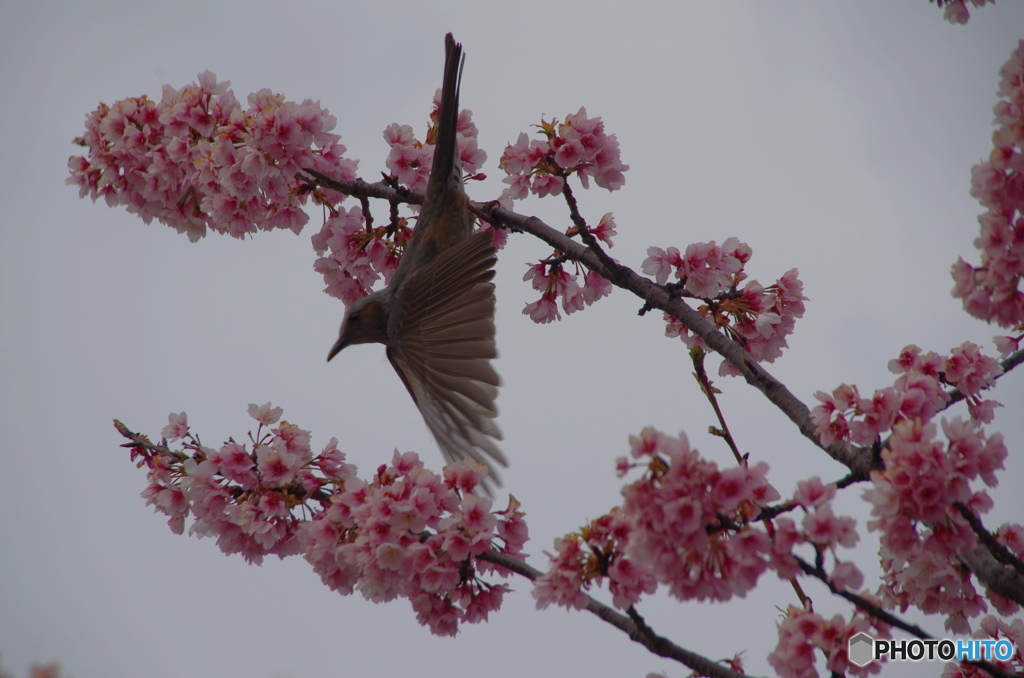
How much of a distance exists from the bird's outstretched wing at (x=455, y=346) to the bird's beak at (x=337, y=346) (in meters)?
0.27

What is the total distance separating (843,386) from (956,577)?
955mm

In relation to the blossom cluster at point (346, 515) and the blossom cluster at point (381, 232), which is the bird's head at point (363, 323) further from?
the blossom cluster at point (346, 515)

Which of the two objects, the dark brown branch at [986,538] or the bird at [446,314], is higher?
the bird at [446,314]

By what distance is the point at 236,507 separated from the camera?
2996mm

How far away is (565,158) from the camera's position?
10.4 feet

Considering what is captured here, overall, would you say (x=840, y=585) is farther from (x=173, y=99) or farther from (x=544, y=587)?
(x=173, y=99)

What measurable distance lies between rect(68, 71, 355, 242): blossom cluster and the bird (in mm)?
521

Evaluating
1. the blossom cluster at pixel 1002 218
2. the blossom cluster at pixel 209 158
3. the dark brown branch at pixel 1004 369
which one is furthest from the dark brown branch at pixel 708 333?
the blossom cluster at pixel 1002 218

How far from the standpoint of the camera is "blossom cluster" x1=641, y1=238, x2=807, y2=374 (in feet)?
10.2

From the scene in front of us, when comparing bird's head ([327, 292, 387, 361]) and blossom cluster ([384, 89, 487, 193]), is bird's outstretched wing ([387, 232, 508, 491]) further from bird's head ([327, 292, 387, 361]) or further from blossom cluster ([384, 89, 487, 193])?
blossom cluster ([384, 89, 487, 193])

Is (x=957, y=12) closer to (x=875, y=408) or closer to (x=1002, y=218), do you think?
(x=1002, y=218)

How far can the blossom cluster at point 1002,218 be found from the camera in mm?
1917

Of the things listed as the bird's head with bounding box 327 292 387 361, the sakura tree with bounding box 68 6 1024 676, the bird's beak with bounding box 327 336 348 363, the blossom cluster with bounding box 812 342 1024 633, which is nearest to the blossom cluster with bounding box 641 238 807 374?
the sakura tree with bounding box 68 6 1024 676

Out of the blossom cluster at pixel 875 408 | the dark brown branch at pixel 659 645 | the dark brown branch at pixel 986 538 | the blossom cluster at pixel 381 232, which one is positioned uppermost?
the blossom cluster at pixel 381 232
